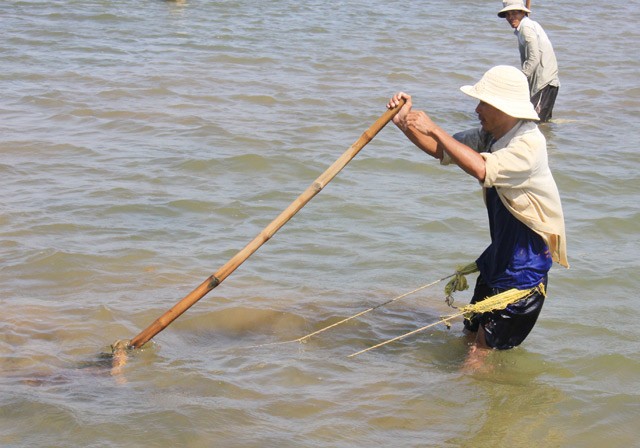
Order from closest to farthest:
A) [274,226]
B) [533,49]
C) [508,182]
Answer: [508,182] → [274,226] → [533,49]

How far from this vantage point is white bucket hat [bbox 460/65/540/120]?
3885 millimetres

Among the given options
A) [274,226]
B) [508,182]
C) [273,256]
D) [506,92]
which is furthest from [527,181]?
[273,256]

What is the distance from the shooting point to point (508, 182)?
389cm

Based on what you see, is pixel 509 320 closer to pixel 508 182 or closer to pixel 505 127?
pixel 508 182

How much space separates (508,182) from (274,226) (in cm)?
102

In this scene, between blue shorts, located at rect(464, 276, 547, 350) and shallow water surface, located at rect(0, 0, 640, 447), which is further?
blue shorts, located at rect(464, 276, 547, 350)

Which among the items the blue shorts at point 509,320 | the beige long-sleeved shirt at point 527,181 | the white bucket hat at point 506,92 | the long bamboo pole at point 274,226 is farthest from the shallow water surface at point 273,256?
the white bucket hat at point 506,92

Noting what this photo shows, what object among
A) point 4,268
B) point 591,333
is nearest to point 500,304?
point 591,333

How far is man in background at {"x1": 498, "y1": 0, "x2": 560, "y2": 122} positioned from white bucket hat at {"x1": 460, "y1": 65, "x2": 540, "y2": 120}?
17.2 feet

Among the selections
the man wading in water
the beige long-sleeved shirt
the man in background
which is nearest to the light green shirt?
the man in background

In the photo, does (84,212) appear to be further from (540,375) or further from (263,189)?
(540,375)

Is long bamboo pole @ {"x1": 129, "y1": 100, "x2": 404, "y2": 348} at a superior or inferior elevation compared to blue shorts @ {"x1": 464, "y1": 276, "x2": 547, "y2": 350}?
superior

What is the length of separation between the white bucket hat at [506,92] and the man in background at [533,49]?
5.23m

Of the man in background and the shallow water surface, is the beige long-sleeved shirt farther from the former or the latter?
the man in background
